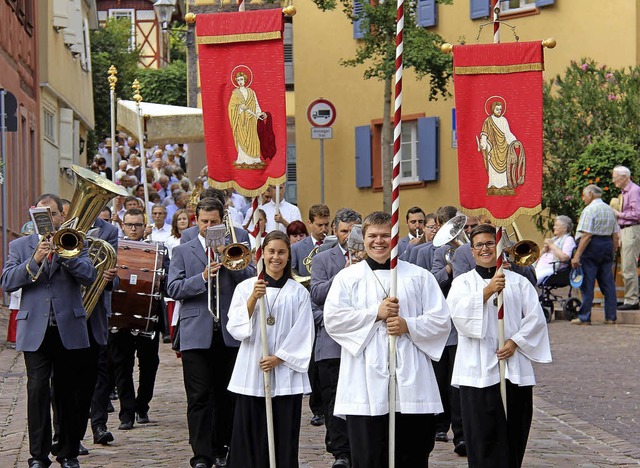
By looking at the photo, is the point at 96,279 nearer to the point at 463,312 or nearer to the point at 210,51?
the point at 210,51

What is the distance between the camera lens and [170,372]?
18.2 meters

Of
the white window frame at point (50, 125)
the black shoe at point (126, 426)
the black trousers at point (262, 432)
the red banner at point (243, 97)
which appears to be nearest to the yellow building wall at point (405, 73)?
the white window frame at point (50, 125)

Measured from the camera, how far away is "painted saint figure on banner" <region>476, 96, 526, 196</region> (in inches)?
441

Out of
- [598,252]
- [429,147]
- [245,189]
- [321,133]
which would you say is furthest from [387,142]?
[245,189]

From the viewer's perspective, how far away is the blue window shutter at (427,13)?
106 feet

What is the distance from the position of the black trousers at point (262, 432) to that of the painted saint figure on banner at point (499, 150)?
2206mm

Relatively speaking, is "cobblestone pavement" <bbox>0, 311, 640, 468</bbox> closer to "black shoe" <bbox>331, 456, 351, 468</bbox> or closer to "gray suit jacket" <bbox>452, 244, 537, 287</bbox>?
"black shoe" <bbox>331, 456, 351, 468</bbox>

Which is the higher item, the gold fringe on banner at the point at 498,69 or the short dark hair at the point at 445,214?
the gold fringe on banner at the point at 498,69

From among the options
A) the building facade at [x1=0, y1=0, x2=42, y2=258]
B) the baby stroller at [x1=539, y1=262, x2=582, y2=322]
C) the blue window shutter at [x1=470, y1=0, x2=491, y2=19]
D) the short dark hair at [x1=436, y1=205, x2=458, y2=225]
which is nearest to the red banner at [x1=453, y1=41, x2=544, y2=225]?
the short dark hair at [x1=436, y1=205, x2=458, y2=225]

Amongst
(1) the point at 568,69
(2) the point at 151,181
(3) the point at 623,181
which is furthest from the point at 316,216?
(2) the point at 151,181

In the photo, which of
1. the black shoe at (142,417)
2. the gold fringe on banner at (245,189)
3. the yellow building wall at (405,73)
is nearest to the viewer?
the gold fringe on banner at (245,189)

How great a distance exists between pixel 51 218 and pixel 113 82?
12908 mm

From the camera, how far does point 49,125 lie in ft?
121

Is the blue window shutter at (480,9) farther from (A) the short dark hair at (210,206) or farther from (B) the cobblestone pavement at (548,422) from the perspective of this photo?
(A) the short dark hair at (210,206)
